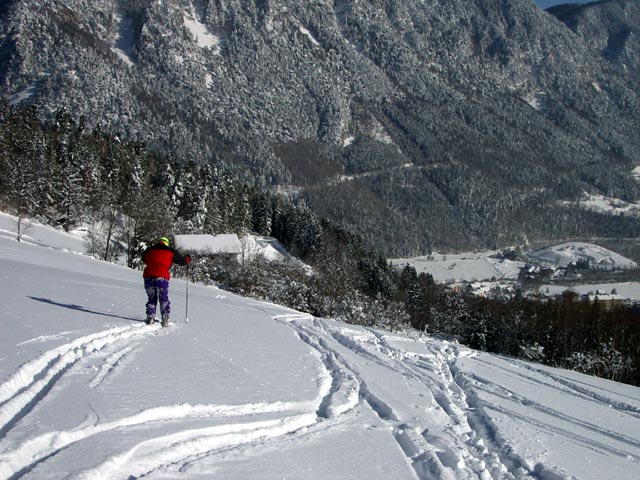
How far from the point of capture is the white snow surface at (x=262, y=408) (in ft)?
14.5

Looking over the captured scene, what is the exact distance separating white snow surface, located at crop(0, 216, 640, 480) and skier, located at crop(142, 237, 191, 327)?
463 millimetres

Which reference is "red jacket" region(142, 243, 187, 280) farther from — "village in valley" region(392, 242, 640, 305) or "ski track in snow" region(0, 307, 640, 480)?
"village in valley" region(392, 242, 640, 305)

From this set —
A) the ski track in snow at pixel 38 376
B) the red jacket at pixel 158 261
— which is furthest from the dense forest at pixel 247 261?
the ski track in snow at pixel 38 376

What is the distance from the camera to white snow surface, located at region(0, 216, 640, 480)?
14.5ft

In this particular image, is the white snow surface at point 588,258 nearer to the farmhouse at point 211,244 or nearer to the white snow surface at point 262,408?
the farmhouse at point 211,244

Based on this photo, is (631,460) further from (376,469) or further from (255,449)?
(255,449)

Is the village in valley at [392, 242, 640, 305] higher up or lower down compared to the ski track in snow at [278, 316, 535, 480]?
lower down

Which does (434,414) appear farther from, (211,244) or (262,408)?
(211,244)

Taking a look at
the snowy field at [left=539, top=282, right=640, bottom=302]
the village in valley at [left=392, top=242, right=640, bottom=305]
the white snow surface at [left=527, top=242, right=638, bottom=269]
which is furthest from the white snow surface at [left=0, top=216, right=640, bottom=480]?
the white snow surface at [left=527, top=242, right=638, bottom=269]

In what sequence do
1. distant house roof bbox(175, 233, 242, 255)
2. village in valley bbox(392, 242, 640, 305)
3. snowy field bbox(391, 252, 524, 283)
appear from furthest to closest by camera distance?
snowy field bbox(391, 252, 524, 283), village in valley bbox(392, 242, 640, 305), distant house roof bbox(175, 233, 242, 255)

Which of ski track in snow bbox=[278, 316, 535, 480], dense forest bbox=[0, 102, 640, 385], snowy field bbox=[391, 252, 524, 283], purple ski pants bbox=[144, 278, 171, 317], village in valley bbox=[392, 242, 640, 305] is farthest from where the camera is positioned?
snowy field bbox=[391, 252, 524, 283]

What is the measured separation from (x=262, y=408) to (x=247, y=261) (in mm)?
56624

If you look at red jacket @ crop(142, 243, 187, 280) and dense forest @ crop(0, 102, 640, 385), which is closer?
red jacket @ crop(142, 243, 187, 280)

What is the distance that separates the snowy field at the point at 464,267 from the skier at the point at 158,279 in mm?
134442
